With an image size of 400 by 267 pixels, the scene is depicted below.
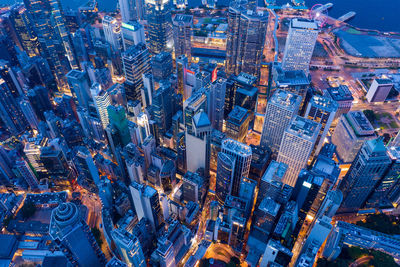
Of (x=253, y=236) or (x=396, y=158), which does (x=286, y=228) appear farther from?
(x=396, y=158)

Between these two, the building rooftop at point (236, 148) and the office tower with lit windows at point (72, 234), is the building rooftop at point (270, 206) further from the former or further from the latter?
the office tower with lit windows at point (72, 234)

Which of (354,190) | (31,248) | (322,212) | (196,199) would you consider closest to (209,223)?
(196,199)

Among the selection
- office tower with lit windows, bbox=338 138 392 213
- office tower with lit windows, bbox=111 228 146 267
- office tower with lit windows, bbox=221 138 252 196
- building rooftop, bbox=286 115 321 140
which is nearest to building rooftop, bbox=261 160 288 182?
office tower with lit windows, bbox=221 138 252 196

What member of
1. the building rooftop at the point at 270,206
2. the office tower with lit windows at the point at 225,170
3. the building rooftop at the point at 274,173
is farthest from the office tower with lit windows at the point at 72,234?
the building rooftop at the point at 274,173

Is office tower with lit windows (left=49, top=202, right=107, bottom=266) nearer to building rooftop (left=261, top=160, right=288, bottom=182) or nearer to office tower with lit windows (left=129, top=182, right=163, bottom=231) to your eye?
office tower with lit windows (left=129, top=182, right=163, bottom=231)

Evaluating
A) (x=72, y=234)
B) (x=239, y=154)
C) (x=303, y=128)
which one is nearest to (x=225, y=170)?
(x=239, y=154)
